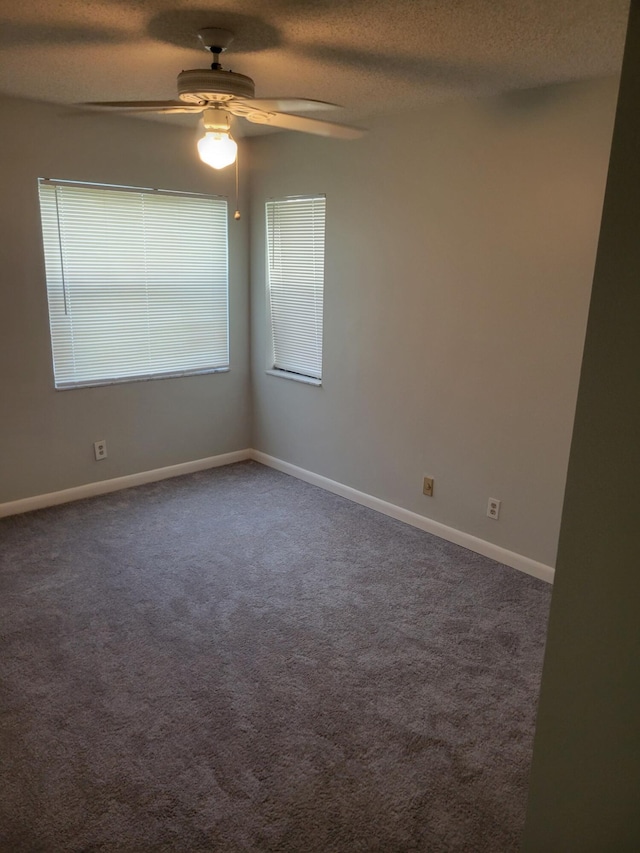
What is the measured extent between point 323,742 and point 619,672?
1.42 meters

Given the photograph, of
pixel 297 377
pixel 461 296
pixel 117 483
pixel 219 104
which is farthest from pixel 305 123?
pixel 117 483

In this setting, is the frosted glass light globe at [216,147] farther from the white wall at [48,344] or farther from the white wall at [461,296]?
the white wall at [48,344]

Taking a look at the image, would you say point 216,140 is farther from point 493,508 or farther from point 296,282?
point 493,508

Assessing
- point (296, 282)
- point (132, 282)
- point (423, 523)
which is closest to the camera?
point (423, 523)

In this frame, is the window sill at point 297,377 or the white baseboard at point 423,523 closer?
the white baseboard at point 423,523

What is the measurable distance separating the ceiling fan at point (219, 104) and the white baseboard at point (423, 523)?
2289 millimetres

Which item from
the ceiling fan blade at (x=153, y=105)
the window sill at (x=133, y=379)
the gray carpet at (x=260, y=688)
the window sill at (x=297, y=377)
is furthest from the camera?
the window sill at (x=297, y=377)

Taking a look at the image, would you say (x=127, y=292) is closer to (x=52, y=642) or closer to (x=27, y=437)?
(x=27, y=437)

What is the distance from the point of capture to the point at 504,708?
7.56 ft

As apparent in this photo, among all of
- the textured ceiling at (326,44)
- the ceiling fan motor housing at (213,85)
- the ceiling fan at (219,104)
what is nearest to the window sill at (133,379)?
the textured ceiling at (326,44)

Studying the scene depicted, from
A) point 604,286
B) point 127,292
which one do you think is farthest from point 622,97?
point 127,292

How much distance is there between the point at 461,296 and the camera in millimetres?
3354

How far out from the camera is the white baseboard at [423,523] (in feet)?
10.8

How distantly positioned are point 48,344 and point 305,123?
226 centimetres
